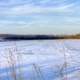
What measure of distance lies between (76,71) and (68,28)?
2.87ft

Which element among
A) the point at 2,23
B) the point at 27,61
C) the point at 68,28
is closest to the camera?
the point at 27,61

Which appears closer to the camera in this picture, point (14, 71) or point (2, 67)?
point (14, 71)

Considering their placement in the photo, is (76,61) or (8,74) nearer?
(8,74)

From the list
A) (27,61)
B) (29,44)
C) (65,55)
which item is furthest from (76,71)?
(29,44)

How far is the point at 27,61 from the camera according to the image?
3119mm

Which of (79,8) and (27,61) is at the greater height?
(79,8)

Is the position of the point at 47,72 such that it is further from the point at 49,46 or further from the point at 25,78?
the point at 49,46

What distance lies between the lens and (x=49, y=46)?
394 cm

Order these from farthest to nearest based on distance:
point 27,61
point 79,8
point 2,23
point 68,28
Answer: point 79,8
point 2,23
point 68,28
point 27,61

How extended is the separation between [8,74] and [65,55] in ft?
2.26

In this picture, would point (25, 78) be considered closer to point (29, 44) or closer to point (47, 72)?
point (47, 72)

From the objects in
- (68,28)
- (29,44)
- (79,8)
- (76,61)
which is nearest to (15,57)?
(76,61)

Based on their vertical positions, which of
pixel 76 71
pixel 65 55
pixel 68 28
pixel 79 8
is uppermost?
pixel 79 8

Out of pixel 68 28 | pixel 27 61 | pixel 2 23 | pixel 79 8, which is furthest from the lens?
pixel 79 8
